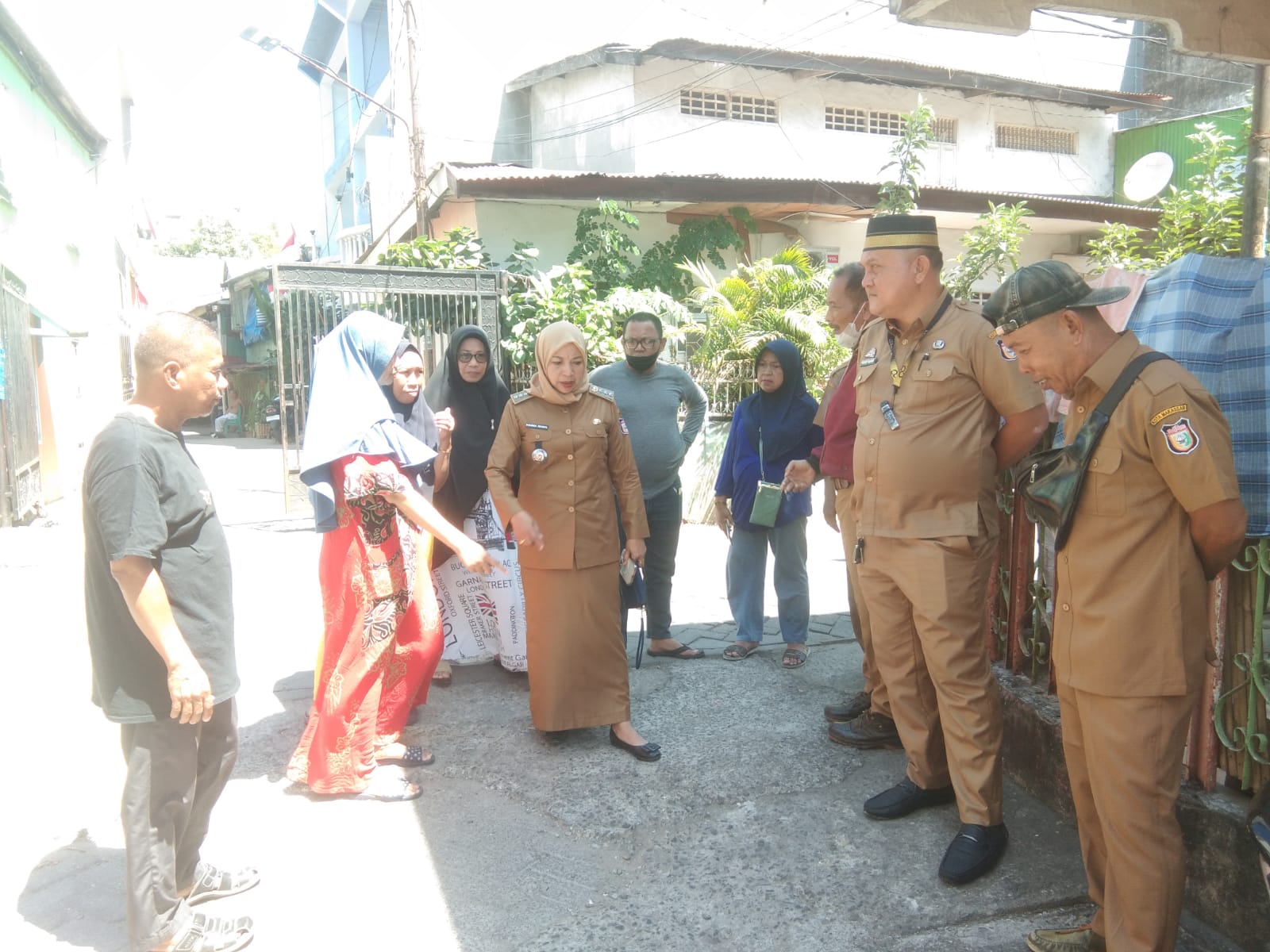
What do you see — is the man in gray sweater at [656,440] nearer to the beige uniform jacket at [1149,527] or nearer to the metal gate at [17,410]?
the beige uniform jacket at [1149,527]

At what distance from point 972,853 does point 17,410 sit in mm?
10329

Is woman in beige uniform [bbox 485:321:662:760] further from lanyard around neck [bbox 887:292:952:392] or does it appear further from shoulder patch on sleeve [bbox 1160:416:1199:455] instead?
shoulder patch on sleeve [bbox 1160:416:1199:455]

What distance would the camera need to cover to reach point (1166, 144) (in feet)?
56.0

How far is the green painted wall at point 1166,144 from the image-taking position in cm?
1589

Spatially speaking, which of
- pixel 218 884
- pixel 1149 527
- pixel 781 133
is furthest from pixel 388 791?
pixel 781 133

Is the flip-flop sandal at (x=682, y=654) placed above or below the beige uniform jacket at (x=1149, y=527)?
below

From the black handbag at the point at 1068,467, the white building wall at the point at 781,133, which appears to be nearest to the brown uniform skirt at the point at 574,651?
the black handbag at the point at 1068,467

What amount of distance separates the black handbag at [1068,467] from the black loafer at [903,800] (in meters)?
1.30

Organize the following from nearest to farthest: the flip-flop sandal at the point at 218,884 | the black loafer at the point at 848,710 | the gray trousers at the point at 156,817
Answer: the gray trousers at the point at 156,817 → the flip-flop sandal at the point at 218,884 → the black loafer at the point at 848,710

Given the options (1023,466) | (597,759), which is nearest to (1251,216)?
(1023,466)

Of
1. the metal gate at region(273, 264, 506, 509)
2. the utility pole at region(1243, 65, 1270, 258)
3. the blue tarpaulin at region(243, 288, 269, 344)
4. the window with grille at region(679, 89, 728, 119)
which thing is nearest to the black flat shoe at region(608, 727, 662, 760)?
the utility pole at region(1243, 65, 1270, 258)

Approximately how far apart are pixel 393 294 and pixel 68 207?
7.27 metres

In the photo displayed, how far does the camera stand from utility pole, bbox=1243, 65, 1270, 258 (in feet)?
14.8

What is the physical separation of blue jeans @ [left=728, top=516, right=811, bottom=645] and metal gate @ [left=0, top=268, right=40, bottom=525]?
777cm
